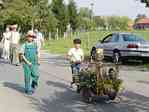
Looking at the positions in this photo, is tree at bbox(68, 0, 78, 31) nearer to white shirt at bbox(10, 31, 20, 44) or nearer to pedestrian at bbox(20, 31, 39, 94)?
white shirt at bbox(10, 31, 20, 44)

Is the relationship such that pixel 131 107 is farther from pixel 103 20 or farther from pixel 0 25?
pixel 103 20

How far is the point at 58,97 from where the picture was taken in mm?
11188

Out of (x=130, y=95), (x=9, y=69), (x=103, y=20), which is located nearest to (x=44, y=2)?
(x=9, y=69)

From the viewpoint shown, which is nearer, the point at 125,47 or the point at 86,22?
the point at 125,47

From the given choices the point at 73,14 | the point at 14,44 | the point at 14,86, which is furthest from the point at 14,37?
the point at 73,14

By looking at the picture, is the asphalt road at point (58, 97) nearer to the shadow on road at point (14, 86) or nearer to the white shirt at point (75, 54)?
the shadow on road at point (14, 86)

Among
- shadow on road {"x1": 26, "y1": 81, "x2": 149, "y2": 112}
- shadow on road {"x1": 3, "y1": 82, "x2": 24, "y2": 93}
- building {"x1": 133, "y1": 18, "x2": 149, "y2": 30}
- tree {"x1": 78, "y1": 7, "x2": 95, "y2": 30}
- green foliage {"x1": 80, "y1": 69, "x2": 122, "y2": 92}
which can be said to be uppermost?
building {"x1": 133, "y1": 18, "x2": 149, "y2": 30}

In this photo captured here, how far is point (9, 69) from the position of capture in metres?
18.2

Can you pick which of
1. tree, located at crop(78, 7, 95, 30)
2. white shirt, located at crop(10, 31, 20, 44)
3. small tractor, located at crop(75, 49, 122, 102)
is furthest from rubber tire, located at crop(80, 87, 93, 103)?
tree, located at crop(78, 7, 95, 30)

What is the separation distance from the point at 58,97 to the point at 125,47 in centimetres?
1074

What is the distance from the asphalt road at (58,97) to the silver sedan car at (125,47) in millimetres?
4876

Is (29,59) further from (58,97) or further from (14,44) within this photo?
(14,44)

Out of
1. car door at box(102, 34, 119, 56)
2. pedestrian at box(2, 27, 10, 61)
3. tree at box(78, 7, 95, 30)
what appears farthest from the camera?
tree at box(78, 7, 95, 30)

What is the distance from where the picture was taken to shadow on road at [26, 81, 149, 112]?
9.45m
